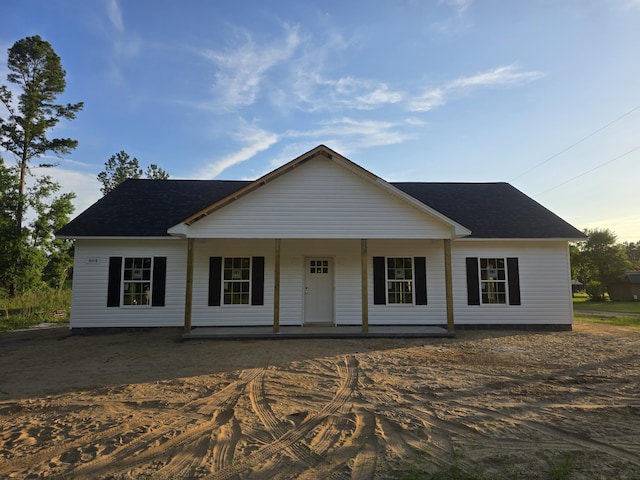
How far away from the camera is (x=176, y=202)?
46.6 feet

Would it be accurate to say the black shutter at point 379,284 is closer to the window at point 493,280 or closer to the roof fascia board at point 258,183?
the window at point 493,280

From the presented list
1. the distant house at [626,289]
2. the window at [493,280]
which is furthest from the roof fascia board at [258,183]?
the distant house at [626,289]

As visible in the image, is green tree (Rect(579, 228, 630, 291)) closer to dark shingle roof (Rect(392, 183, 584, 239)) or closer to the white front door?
dark shingle roof (Rect(392, 183, 584, 239))

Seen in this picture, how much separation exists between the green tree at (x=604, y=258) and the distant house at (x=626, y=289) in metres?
0.80

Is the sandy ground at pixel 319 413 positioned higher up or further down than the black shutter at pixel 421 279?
further down

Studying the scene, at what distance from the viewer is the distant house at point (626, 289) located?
3619cm

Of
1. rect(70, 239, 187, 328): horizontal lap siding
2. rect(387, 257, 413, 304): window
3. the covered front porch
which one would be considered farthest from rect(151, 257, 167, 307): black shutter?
rect(387, 257, 413, 304): window

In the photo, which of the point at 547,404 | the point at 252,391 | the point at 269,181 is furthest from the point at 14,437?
the point at 269,181

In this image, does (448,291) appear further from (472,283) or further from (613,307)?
(613,307)

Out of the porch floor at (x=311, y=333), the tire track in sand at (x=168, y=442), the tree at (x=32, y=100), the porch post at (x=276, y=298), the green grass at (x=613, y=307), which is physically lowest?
the green grass at (x=613, y=307)

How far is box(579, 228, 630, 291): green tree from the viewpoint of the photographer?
40969 mm

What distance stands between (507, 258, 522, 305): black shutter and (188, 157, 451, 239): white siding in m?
3.26

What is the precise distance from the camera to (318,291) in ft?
40.6

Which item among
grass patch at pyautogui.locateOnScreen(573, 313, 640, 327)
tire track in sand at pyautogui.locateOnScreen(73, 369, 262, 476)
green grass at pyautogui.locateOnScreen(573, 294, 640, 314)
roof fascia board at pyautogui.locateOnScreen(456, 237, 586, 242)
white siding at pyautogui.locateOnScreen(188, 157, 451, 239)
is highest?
white siding at pyautogui.locateOnScreen(188, 157, 451, 239)
